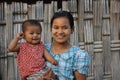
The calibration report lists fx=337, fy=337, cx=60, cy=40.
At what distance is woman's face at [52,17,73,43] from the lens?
281 cm

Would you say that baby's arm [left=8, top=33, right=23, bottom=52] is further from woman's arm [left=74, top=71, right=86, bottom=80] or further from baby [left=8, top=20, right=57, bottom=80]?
woman's arm [left=74, top=71, right=86, bottom=80]

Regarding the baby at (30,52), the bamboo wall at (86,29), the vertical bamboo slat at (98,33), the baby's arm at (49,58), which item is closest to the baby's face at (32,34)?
the baby at (30,52)

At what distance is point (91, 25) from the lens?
5254mm

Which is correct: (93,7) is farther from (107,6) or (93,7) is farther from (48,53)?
(48,53)

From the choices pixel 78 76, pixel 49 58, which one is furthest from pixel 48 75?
pixel 78 76

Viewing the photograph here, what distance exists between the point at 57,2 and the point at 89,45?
84cm

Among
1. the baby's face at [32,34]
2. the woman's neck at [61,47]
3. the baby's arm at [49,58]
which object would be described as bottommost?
the baby's arm at [49,58]

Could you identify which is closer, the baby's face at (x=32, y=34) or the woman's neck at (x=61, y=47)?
the woman's neck at (x=61, y=47)

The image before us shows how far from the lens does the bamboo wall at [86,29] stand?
488 centimetres

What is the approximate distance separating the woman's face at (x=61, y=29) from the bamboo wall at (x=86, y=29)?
2.14 metres

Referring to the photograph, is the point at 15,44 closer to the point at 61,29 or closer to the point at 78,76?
the point at 61,29

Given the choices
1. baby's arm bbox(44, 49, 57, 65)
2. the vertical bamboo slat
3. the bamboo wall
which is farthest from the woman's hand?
the vertical bamboo slat

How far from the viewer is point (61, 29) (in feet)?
9.23

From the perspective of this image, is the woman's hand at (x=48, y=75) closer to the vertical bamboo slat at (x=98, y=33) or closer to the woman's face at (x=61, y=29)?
the woman's face at (x=61, y=29)
